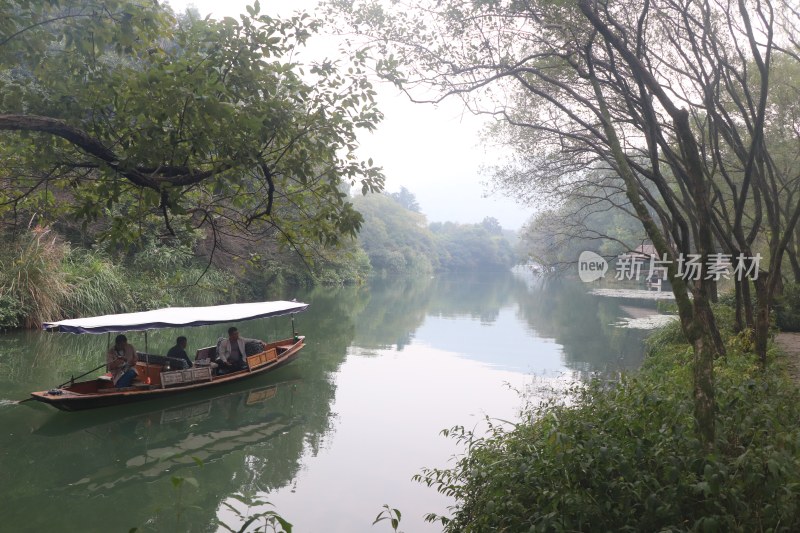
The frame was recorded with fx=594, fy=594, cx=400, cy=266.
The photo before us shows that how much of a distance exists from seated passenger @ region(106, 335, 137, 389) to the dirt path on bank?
986 centimetres

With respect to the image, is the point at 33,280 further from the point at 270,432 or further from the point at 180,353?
the point at 270,432

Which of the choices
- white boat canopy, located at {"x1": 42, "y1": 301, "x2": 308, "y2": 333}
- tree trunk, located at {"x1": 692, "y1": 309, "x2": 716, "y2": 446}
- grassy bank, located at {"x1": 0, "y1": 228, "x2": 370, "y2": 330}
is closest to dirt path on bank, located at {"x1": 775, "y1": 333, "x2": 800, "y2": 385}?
tree trunk, located at {"x1": 692, "y1": 309, "x2": 716, "y2": 446}

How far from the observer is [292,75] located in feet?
14.4

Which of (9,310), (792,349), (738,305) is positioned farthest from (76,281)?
(792,349)

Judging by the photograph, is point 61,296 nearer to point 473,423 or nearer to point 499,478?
point 473,423

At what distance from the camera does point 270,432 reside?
923cm

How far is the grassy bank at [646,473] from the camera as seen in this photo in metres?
3.43

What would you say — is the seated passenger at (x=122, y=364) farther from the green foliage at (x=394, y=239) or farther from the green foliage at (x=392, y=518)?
the green foliage at (x=394, y=239)

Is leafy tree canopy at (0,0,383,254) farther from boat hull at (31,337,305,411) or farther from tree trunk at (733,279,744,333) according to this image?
tree trunk at (733,279,744,333)

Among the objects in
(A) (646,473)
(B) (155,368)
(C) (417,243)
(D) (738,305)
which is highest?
(C) (417,243)

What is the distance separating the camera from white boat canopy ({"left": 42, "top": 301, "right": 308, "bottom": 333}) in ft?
32.5

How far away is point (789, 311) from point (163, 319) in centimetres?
1478

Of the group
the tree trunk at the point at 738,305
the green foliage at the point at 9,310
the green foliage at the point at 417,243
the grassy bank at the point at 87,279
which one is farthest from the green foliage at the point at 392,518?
the green foliage at the point at 417,243

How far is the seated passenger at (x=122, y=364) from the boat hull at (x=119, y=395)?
0.30 m
